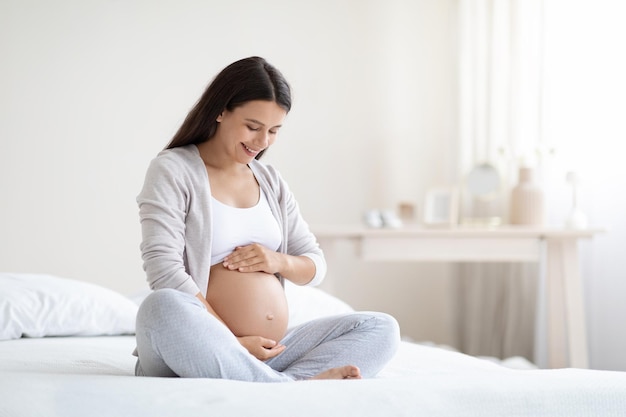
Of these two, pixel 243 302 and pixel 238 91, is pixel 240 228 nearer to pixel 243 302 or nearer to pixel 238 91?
pixel 243 302

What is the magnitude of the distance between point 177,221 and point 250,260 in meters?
0.16

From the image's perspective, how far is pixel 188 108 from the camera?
10.8 ft

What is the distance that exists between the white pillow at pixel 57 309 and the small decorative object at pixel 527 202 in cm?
162

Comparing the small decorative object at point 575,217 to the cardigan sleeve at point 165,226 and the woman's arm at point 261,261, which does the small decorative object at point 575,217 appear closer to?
the woman's arm at point 261,261

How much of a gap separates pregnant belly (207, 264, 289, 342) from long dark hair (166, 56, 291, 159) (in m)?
0.28

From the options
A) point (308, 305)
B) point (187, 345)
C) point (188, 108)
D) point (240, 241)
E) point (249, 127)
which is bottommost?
point (308, 305)

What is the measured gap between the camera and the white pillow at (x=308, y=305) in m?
2.36

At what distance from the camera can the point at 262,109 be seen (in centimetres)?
161

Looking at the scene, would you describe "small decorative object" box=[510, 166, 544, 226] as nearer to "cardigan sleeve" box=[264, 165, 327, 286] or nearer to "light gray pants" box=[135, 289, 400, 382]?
"cardigan sleeve" box=[264, 165, 327, 286]

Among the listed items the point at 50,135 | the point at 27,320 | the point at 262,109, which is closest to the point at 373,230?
the point at 50,135

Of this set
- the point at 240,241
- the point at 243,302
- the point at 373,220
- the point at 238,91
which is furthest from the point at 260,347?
the point at 373,220

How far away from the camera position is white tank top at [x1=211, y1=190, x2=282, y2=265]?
1622 millimetres

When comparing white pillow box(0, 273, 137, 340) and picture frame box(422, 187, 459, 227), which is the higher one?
picture frame box(422, 187, 459, 227)

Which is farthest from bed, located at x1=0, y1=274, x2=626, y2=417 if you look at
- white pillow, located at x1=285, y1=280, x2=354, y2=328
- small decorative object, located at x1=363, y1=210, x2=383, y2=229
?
small decorative object, located at x1=363, y1=210, x2=383, y2=229
